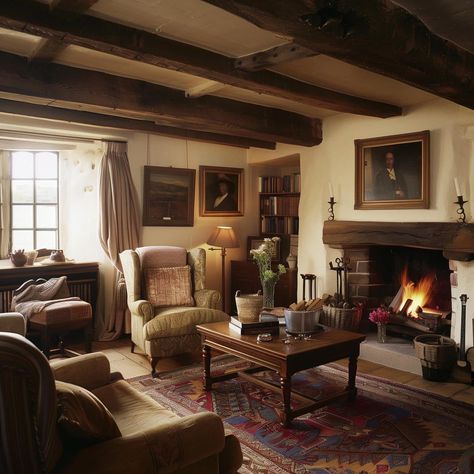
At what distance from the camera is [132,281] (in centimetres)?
445

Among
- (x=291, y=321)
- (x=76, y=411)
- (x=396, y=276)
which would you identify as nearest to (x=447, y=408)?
(x=291, y=321)

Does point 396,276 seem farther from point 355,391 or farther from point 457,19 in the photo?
point 457,19

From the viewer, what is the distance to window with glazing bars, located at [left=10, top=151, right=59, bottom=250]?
5223mm

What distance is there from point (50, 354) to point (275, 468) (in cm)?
273

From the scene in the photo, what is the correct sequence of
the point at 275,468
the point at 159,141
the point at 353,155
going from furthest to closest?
the point at 159,141
the point at 353,155
the point at 275,468

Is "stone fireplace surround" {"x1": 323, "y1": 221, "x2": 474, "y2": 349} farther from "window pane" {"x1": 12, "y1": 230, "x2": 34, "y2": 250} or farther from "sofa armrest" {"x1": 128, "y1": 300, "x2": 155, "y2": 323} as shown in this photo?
"window pane" {"x1": 12, "y1": 230, "x2": 34, "y2": 250}

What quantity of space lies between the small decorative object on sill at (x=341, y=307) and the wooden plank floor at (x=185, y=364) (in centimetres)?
37

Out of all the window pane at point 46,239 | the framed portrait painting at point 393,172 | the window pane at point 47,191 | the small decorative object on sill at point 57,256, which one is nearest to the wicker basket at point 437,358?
the framed portrait painting at point 393,172

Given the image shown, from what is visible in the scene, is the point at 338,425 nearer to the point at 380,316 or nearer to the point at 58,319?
the point at 380,316

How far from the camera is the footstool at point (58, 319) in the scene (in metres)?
4.11

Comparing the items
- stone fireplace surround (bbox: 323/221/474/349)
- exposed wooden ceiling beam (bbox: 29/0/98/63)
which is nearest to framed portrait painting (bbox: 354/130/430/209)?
stone fireplace surround (bbox: 323/221/474/349)

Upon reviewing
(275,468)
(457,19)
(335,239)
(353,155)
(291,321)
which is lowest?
(275,468)

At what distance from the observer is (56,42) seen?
2799mm

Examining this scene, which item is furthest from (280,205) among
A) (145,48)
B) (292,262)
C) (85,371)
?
(85,371)
